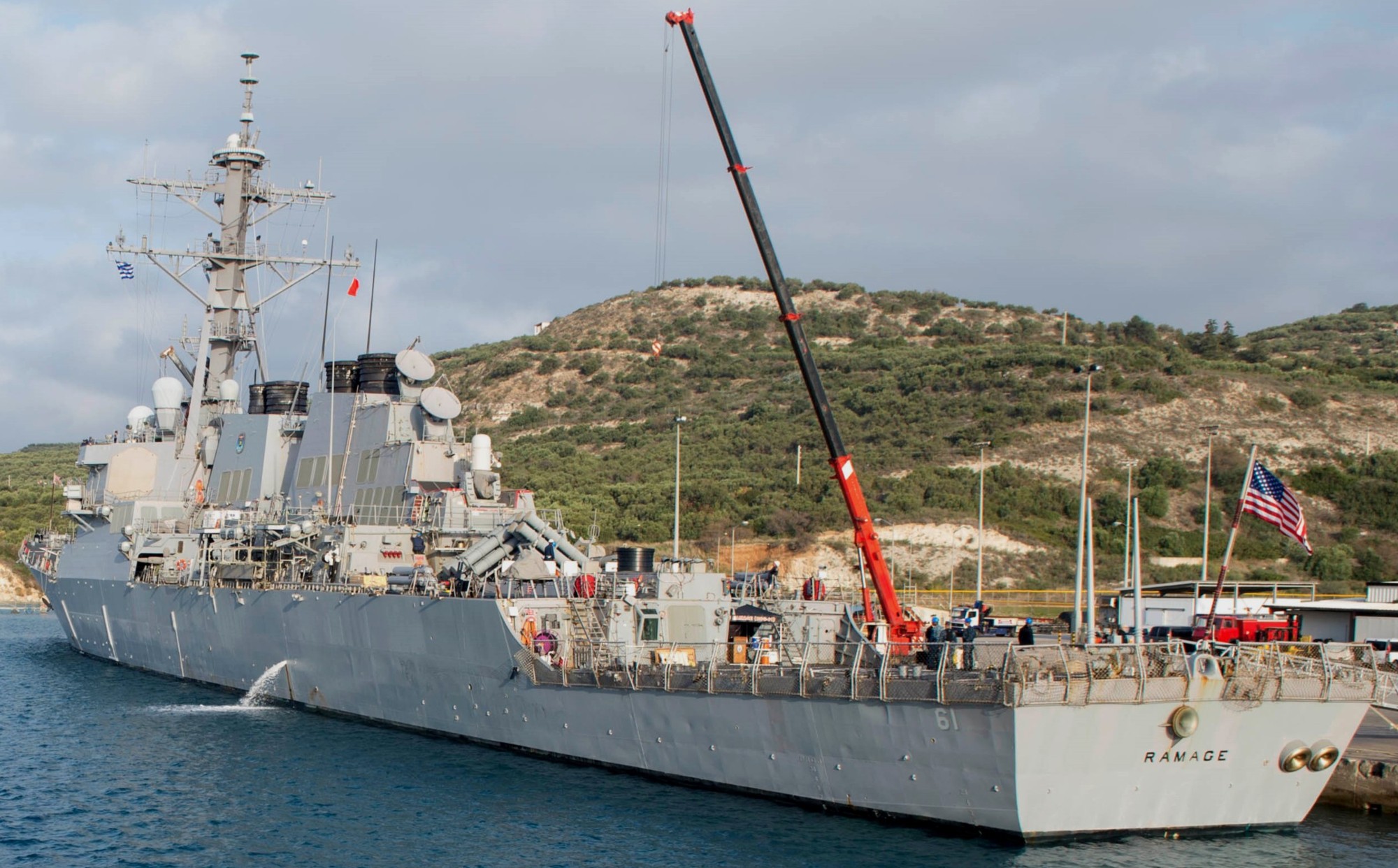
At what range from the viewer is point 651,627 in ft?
83.6

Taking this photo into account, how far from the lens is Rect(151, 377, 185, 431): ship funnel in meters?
43.4

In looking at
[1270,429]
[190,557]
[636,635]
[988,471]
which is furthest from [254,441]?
[1270,429]

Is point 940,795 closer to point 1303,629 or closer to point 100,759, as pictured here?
point 100,759

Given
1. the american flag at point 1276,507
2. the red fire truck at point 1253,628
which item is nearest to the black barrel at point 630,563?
the american flag at point 1276,507

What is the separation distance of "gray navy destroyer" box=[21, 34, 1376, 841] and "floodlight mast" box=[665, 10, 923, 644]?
7 cm

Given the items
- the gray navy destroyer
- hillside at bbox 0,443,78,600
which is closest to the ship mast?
the gray navy destroyer

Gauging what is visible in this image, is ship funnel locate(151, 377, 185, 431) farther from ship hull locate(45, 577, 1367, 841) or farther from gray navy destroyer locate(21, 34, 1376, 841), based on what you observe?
ship hull locate(45, 577, 1367, 841)

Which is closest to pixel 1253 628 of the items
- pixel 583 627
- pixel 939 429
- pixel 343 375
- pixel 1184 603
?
pixel 1184 603

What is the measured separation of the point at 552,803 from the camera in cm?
2159

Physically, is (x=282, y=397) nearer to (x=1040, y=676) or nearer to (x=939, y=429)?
(x=1040, y=676)

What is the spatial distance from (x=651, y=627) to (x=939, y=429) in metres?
49.0

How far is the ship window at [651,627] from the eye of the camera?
999 inches

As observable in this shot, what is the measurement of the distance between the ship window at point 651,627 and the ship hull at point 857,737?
2.28 metres

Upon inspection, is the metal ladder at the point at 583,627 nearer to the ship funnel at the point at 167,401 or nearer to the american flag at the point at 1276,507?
the american flag at the point at 1276,507
